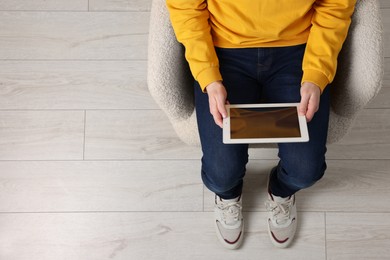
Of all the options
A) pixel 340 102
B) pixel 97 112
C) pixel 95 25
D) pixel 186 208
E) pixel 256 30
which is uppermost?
pixel 256 30

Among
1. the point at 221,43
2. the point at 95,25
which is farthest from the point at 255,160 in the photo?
the point at 95,25

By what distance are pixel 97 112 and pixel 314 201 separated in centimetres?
73

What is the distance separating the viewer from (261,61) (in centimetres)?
117

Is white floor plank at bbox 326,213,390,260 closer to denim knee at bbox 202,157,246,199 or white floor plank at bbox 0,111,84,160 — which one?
denim knee at bbox 202,157,246,199

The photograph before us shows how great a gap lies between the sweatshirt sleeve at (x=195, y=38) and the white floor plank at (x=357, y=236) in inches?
25.5

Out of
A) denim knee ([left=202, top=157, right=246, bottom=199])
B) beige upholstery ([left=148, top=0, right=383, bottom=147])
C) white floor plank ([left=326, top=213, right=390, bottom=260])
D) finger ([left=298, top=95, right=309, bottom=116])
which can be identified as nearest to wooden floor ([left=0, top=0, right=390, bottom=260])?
white floor plank ([left=326, top=213, right=390, bottom=260])

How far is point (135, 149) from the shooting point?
1566mm

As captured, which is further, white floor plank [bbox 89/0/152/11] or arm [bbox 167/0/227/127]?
white floor plank [bbox 89/0/152/11]

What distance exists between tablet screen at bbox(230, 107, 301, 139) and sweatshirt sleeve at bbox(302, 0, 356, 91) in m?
0.09

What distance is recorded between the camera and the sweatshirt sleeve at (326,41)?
1107 millimetres

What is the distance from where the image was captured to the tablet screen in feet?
3.53

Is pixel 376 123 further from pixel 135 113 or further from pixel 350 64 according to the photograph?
pixel 135 113

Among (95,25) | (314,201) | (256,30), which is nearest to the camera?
(256,30)

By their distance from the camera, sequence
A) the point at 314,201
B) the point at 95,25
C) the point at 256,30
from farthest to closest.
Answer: the point at 95,25, the point at 314,201, the point at 256,30
